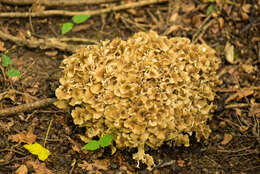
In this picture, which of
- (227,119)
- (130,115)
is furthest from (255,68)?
(130,115)

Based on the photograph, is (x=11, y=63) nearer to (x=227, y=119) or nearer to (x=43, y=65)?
(x=43, y=65)

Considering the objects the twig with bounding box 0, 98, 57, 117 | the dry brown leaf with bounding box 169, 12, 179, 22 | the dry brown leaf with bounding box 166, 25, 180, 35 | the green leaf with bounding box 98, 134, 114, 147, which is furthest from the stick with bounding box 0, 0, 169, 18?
the green leaf with bounding box 98, 134, 114, 147

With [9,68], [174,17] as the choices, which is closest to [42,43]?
[9,68]

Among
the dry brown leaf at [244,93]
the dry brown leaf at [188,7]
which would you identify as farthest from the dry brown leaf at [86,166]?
the dry brown leaf at [188,7]

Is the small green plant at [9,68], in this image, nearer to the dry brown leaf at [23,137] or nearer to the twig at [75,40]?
the dry brown leaf at [23,137]

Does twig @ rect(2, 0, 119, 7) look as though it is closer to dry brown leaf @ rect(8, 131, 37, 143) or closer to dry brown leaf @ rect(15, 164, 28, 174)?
dry brown leaf @ rect(8, 131, 37, 143)
